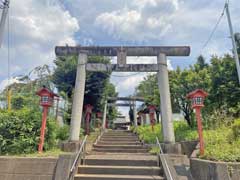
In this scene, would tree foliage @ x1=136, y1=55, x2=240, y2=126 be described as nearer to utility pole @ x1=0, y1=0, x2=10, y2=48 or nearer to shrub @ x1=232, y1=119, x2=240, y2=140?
shrub @ x1=232, y1=119, x2=240, y2=140

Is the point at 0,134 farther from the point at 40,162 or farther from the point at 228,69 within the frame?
the point at 228,69

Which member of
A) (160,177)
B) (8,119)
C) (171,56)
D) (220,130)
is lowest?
(160,177)

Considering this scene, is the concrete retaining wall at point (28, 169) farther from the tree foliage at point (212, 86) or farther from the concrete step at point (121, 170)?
the tree foliage at point (212, 86)

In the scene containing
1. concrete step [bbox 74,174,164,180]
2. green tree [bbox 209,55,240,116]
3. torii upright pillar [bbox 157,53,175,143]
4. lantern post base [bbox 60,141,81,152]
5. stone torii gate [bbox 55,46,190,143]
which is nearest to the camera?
concrete step [bbox 74,174,164,180]

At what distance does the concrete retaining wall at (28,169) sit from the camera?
4832mm

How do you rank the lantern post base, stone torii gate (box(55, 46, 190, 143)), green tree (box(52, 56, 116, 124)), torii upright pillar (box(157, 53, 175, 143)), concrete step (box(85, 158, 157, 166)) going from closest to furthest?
concrete step (box(85, 158, 157, 166)) < the lantern post base < torii upright pillar (box(157, 53, 175, 143)) < stone torii gate (box(55, 46, 190, 143)) < green tree (box(52, 56, 116, 124))

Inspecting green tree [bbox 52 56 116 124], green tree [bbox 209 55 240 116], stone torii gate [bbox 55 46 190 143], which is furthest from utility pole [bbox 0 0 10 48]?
green tree [bbox 209 55 240 116]

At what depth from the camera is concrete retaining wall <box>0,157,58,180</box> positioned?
483 centimetres

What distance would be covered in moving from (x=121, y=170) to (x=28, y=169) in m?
2.17

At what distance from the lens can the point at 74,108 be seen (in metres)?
7.51

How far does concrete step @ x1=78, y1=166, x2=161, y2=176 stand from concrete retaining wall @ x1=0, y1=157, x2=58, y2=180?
0.90 m

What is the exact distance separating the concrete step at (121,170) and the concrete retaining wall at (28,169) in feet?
2.94

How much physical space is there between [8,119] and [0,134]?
421 millimetres

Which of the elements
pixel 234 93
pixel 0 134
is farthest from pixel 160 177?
pixel 234 93
